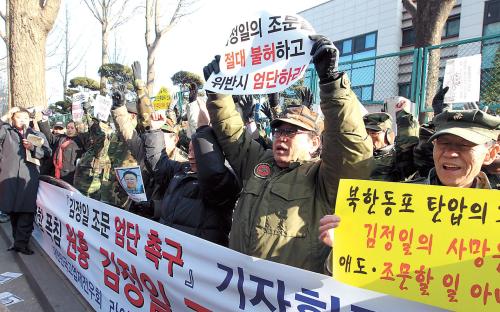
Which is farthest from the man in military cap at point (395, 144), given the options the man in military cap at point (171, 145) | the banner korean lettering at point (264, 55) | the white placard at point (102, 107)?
the white placard at point (102, 107)

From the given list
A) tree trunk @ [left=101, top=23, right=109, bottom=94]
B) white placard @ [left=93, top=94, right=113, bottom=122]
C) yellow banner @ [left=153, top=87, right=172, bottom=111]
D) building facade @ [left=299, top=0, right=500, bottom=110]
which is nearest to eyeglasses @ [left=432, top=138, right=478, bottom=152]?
yellow banner @ [left=153, top=87, right=172, bottom=111]

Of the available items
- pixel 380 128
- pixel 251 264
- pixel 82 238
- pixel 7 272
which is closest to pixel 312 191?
pixel 251 264

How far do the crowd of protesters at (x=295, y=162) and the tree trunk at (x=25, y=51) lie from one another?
16.5 ft

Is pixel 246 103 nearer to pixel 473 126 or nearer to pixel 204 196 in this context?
pixel 204 196

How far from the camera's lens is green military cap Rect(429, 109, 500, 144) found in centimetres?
166

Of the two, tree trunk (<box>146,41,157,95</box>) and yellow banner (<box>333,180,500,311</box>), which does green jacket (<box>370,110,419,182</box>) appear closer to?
yellow banner (<box>333,180,500,311</box>)

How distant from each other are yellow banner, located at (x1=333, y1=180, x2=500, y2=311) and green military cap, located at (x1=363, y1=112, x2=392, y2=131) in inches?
61.4

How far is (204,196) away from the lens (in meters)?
2.60

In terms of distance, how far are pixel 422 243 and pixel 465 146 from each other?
57cm

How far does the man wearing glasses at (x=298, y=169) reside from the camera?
1.81m

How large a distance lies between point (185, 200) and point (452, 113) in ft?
5.63

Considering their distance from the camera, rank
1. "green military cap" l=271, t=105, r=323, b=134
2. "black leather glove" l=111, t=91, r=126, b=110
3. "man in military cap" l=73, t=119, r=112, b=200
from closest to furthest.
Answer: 1. "green military cap" l=271, t=105, r=323, b=134
2. "black leather glove" l=111, t=91, r=126, b=110
3. "man in military cap" l=73, t=119, r=112, b=200

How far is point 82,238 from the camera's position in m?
3.62

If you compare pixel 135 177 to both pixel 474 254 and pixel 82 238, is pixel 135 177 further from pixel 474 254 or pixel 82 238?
pixel 474 254
